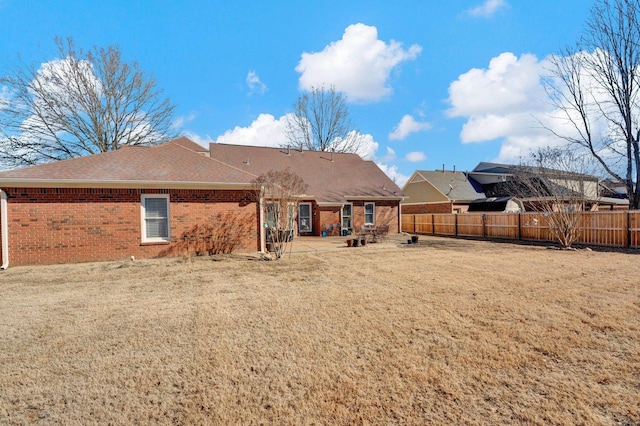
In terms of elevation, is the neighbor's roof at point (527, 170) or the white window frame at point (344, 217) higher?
the neighbor's roof at point (527, 170)

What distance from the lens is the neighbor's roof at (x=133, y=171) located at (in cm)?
1017

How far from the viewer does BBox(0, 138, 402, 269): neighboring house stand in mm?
10047

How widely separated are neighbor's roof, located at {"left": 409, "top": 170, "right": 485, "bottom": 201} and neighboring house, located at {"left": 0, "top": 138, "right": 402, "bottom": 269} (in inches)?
824

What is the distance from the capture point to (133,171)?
11297mm

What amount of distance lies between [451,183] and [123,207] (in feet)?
88.3

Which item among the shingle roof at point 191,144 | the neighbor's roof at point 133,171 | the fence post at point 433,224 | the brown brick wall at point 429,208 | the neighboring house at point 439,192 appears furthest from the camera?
the neighboring house at point 439,192

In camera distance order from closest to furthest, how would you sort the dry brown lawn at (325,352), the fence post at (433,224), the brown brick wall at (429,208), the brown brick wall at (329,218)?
the dry brown lawn at (325,352)
the brown brick wall at (329,218)
the fence post at (433,224)
the brown brick wall at (429,208)

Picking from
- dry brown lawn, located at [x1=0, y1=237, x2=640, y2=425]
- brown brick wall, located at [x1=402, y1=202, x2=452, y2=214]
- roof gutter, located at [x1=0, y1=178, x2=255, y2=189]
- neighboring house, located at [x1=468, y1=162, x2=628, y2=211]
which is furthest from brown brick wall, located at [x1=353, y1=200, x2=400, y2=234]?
dry brown lawn, located at [x1=0, y1=237, x2=640, y2=425]

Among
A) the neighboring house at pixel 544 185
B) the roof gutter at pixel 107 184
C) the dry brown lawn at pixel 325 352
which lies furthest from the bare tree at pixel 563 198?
the roof gutter at pixel 107 184

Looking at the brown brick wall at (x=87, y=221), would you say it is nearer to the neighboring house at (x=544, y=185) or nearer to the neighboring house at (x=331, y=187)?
the neighboring house at (x=331, y=187)

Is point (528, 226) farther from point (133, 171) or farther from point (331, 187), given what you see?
point (133, 171)

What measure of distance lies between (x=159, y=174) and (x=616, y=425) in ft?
40.6

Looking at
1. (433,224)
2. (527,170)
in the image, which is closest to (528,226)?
(527,170)

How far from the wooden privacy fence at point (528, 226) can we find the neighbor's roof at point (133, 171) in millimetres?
14268
